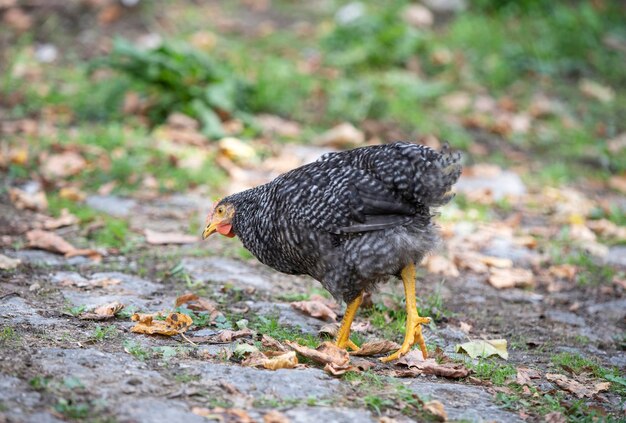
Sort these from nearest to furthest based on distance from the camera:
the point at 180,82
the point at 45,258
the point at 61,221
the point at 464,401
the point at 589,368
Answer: the point at 464,401 < the point at 589,368 < the point at 45,258 < the point at 61,221 < the point at 180,82

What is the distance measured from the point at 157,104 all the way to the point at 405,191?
4921mm

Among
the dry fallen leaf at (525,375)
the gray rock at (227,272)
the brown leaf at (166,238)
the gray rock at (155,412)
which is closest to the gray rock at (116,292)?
the gray rock at (227,272)

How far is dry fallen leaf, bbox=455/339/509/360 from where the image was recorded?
185 inches

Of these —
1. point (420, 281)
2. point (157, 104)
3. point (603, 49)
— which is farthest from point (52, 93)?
point (603, 49)

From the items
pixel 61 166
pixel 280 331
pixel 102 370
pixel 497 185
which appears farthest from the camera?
pixel 497 185

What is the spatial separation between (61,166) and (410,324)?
14.1 feet

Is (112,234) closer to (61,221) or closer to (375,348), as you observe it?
(61,221)

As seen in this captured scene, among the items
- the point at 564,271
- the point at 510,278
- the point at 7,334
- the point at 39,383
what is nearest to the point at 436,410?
the point at 39,383

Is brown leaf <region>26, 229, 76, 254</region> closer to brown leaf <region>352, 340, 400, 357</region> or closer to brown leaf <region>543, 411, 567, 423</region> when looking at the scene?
brown leaf <region>352, 340, 400, 357</region>

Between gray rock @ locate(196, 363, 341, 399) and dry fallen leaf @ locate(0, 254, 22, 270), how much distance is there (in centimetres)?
208

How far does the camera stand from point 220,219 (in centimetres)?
536

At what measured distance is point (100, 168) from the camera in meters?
7.61

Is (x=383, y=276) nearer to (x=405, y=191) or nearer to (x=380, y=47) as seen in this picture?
(x=405, y=191)

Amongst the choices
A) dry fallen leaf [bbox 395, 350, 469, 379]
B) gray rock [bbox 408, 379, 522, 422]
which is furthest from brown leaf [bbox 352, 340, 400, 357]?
gray rock [bbox 408, 379, 522, 422]
